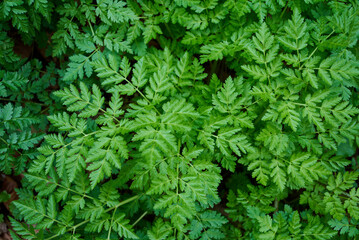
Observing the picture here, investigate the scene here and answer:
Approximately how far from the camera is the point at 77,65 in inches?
108

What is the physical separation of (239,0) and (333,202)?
206 centimetres

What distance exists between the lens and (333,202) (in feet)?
8.36

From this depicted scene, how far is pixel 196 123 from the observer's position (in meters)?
2.33

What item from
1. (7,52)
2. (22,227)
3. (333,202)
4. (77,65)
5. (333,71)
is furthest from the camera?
(7,52)

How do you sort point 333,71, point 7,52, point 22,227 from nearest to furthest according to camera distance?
point 333,71 < point 22,227 < point 7,52

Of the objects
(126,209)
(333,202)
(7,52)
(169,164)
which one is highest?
(7,52)

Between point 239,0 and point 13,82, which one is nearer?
point 239,0

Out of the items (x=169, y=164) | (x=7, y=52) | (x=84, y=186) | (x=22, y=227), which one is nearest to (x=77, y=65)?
(x=7, y=52)

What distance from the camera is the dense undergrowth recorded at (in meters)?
2.20

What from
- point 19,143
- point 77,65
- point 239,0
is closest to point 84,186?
point 19,143

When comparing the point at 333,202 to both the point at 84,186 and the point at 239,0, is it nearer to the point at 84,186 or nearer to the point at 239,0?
the point at 239,0

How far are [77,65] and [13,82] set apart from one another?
2.21 feet

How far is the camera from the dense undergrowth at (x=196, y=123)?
7.22 feet

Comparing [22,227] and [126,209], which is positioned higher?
[22,227]
